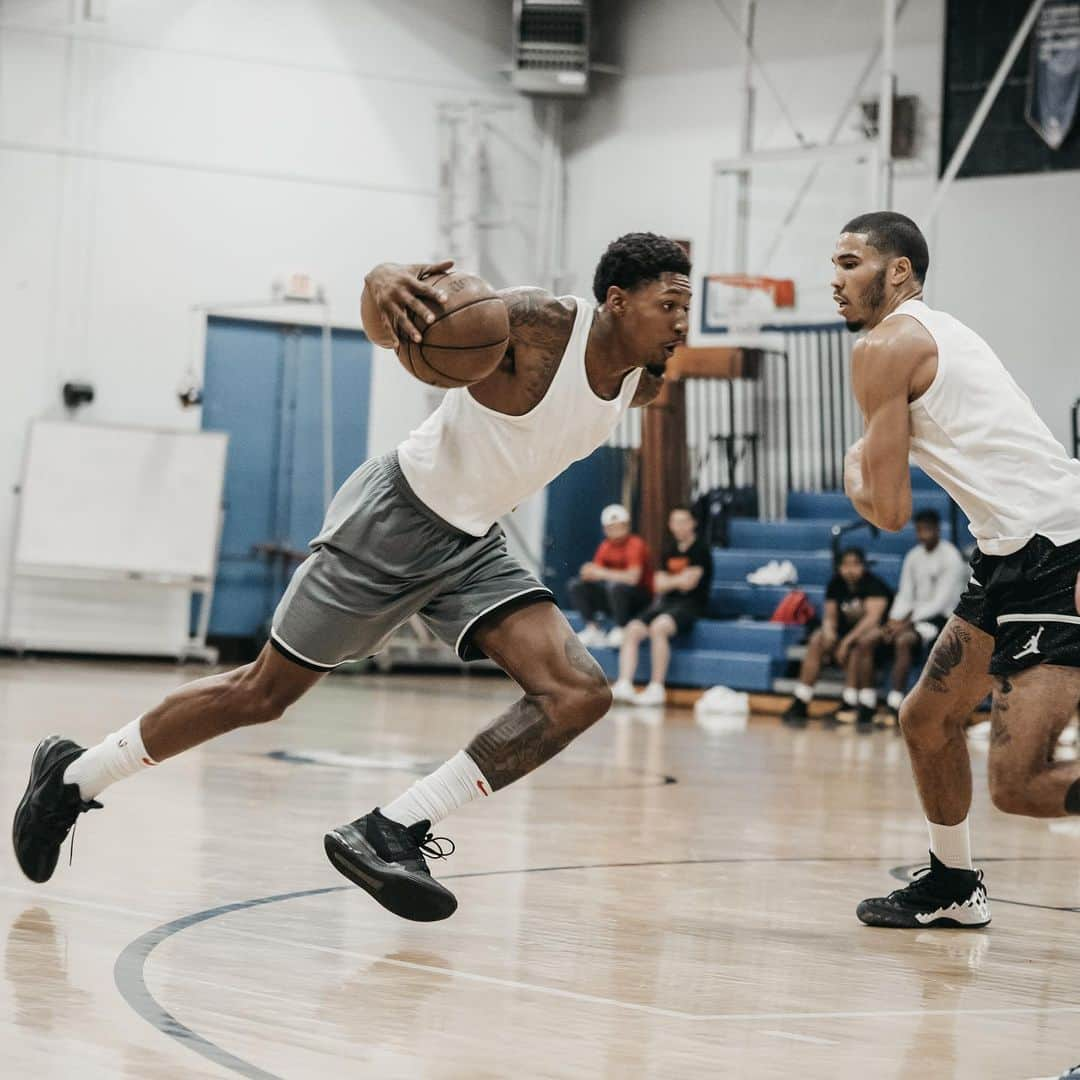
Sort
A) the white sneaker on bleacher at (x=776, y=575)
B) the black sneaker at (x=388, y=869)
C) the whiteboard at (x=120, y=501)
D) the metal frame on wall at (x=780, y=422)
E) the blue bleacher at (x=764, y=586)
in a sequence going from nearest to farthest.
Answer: the black sneaker at (x=388, y=869) < the blue bleacher at (x=764, y=586) < the white sneaker on bleacher at (x=776, y=575) < the whiteboard at (x=120, y=501) < the metal frame on wall at (x=780, y=422)

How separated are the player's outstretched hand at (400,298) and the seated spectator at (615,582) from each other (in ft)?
33.9

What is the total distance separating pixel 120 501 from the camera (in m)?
15.9

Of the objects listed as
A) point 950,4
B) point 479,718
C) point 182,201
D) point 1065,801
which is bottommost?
point 479,718

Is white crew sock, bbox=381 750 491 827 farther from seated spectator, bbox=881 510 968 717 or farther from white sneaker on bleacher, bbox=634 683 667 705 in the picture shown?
white sneaker on bleacher, bbox=634 683 667 705

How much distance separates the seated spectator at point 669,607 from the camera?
45.6ft

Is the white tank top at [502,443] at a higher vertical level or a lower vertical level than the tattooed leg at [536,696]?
higher

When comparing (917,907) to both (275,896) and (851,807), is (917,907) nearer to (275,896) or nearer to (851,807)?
(275,896)

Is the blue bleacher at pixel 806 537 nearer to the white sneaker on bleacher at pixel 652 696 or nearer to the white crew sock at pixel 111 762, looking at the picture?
the white sneaker on bleacher at pixel 652 696

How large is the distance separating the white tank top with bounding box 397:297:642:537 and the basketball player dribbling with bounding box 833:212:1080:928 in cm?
64

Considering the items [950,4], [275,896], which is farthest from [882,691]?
[275,896]

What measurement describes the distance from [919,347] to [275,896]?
211cm

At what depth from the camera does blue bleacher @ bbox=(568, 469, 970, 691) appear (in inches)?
550

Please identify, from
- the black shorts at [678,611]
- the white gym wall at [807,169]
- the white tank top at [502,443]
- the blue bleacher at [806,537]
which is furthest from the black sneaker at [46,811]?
the white gym wall at [807,169]

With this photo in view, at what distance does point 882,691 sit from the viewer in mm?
13312
